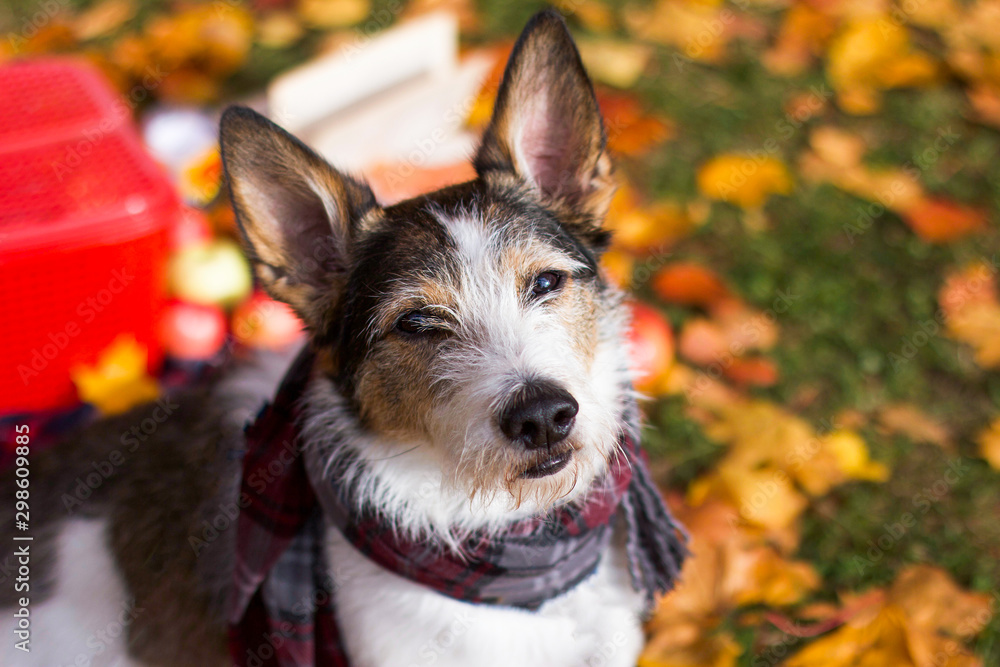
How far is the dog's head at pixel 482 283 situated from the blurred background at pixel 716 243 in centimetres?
131

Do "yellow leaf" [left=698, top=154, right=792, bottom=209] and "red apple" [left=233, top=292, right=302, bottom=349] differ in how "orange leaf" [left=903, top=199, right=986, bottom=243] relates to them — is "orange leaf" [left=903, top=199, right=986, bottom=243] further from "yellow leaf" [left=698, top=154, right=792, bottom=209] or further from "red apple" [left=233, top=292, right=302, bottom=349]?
"red apple" [left=233, top=292, right=302, bottom=349]

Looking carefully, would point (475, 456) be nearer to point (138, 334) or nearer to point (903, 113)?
point (138, 334)

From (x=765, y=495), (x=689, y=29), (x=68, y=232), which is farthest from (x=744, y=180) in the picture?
(x=68, y=232)

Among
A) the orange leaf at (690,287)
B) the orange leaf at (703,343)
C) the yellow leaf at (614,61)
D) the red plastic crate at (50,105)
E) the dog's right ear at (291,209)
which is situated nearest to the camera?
the dog's right ear at (291,209)

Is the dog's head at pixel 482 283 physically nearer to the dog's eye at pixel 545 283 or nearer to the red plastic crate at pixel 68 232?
the dog's eye at pixel 545 283

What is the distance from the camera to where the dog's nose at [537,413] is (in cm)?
206

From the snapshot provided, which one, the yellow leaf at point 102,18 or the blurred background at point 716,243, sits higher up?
the yellow leaf at point 102,18

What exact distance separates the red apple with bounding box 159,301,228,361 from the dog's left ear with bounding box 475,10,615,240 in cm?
241

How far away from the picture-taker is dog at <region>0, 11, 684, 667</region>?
7.48 feet

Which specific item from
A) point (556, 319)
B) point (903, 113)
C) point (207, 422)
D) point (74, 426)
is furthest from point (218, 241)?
point (903, 113)

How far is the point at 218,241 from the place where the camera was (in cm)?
481

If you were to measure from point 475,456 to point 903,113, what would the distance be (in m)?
4.71

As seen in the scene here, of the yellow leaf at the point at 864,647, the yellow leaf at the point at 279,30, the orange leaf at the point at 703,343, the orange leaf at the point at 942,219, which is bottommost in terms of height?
the yellow leaf at the point at 864,647

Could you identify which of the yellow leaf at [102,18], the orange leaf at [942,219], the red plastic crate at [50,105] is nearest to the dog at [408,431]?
the red plastic crate at [50,105]
